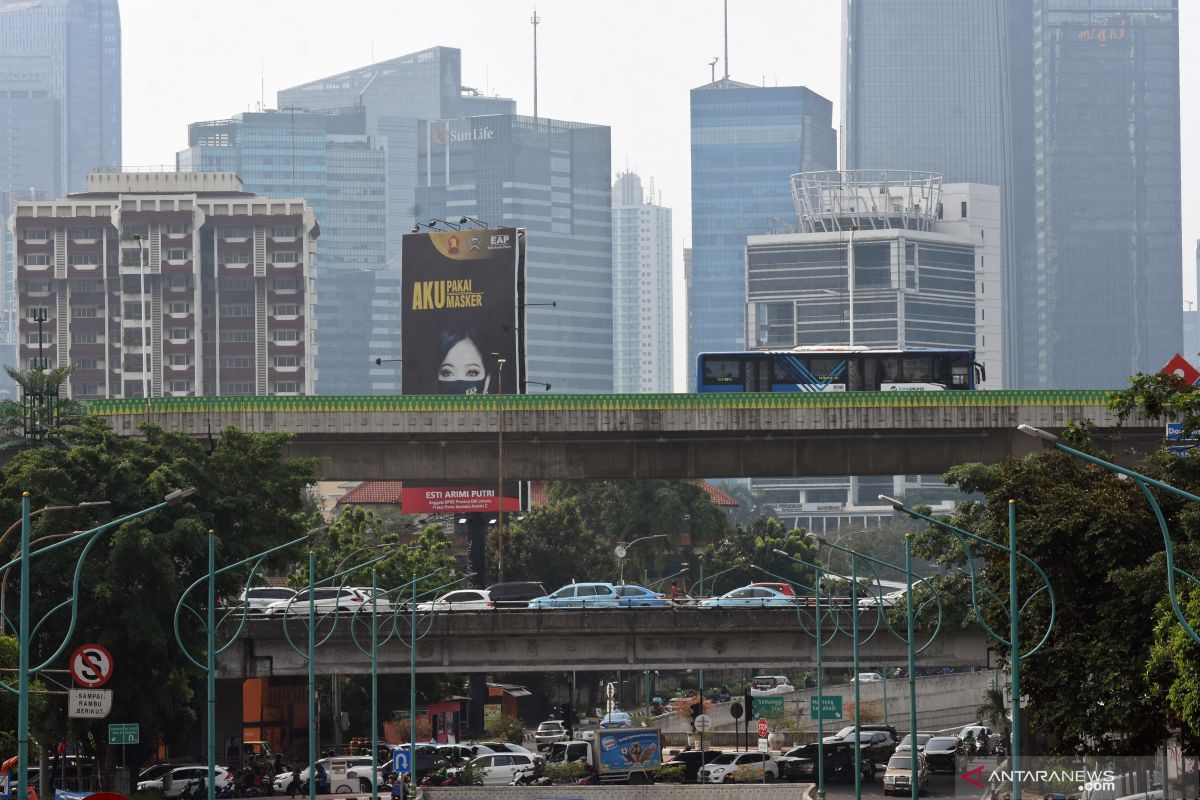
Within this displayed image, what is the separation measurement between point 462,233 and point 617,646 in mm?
44873

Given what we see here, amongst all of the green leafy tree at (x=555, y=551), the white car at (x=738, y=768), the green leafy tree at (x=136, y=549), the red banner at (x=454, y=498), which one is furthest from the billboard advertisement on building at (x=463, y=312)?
the green leafy tree at (x=136, y=549)

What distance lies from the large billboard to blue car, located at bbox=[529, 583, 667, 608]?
34.0 m

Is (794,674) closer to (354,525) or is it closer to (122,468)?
(354,525)

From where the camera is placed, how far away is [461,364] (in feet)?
378

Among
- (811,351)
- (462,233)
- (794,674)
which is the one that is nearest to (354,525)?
(462,233)

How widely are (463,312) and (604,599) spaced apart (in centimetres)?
4105

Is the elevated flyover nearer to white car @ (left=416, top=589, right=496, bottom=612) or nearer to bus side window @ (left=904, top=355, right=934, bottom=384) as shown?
white car @ (left=416, top=589, right=496, bottom=612)

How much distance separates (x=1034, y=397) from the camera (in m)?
82.5

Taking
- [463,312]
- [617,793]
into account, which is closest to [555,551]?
[463,312]

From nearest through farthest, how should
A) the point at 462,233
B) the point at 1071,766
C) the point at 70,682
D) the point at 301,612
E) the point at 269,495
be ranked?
the point at 1071,766 < the point at 70,682 < the point at 269,495 < the point at 301,612 < the point at 462,233

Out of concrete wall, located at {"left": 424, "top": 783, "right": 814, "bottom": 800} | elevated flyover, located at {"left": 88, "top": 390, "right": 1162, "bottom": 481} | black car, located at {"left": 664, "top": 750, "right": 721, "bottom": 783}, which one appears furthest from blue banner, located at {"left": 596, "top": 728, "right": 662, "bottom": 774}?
elevated flyover, located at {"left": 88, "top": 390, "right": 1162, "bottom": 481}

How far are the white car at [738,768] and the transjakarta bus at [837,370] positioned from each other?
20213 mm

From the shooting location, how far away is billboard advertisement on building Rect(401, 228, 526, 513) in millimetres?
114438

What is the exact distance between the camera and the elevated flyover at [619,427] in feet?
269
